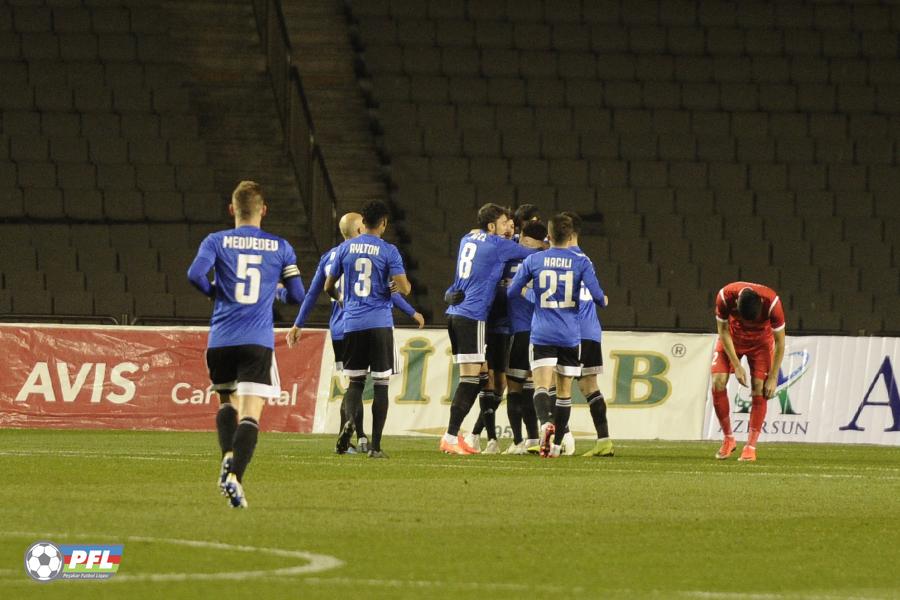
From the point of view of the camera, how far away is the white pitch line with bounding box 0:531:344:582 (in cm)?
614

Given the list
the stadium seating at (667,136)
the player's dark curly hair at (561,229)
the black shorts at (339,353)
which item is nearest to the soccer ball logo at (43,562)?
the black shorts at (339,353)

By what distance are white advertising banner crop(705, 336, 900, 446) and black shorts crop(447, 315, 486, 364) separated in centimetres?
495

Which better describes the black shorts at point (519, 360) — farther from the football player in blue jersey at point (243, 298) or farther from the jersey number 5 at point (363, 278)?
the football player in blue jersey at point (243, 298)

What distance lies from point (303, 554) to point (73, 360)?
12439 mm

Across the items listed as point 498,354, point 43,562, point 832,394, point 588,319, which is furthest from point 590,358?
point 43,562

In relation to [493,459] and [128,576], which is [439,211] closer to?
[493,459]

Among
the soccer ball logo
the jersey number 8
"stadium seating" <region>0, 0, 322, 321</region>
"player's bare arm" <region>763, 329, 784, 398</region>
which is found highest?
"stadium seating" <region>0, 0, 322, 321</region>

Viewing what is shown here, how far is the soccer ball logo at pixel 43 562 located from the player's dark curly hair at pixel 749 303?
8258 millimetres

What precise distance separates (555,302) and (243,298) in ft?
16.8

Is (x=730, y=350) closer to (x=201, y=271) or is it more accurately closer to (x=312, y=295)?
(x=312, y=295)

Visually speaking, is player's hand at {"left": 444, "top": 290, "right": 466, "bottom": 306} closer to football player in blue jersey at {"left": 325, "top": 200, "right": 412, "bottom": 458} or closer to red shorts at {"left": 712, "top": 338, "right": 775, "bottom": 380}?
football player in blue jersey at {"left": 325, "top": 200, "right": 412, "bottom": 458}

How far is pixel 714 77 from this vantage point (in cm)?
2591

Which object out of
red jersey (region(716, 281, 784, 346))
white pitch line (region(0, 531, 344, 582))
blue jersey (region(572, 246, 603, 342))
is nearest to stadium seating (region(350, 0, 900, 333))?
blue jersey (region(572, 246, 603, 342))

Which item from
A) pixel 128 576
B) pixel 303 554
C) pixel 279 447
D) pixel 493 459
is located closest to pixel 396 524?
pixel 303 554
